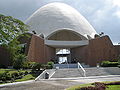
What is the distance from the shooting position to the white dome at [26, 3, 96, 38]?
38.9 m

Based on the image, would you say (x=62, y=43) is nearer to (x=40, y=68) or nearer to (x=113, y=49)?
(x=113, y=49)

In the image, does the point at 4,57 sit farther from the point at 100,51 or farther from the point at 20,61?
the point at 100,51

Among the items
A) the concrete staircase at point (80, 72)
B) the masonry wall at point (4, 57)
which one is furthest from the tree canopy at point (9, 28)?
the masonry wall at point (4, 57)

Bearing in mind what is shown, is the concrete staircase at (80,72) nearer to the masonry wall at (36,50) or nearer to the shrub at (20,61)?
the shrub at (20,61)

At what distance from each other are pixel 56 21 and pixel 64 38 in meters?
5.20

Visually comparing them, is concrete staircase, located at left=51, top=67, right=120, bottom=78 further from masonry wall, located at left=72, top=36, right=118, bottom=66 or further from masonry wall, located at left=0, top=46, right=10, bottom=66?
masonry wall, located at left=0, top=46, right=10, bottom=66

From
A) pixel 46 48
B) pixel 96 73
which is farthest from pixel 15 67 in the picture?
pixel 96 73

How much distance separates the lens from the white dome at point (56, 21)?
38.9 m

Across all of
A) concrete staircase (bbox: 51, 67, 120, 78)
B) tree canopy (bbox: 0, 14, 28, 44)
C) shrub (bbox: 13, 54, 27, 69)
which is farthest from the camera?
shrub (bbox: 13, 54, 27, 69)

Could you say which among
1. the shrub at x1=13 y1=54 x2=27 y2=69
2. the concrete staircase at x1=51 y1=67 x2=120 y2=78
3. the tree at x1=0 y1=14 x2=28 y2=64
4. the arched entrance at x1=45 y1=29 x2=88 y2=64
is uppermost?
the arched entrance at x1=45 y1=29 x2=88 y2=64

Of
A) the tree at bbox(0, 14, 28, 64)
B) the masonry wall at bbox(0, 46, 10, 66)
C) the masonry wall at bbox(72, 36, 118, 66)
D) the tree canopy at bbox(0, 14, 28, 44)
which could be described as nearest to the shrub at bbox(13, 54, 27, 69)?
the masonry wall at bbox(0, 46, 10, 66)

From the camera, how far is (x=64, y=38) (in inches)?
1667

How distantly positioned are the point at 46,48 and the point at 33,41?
478 centimetres

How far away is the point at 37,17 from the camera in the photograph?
137ft
